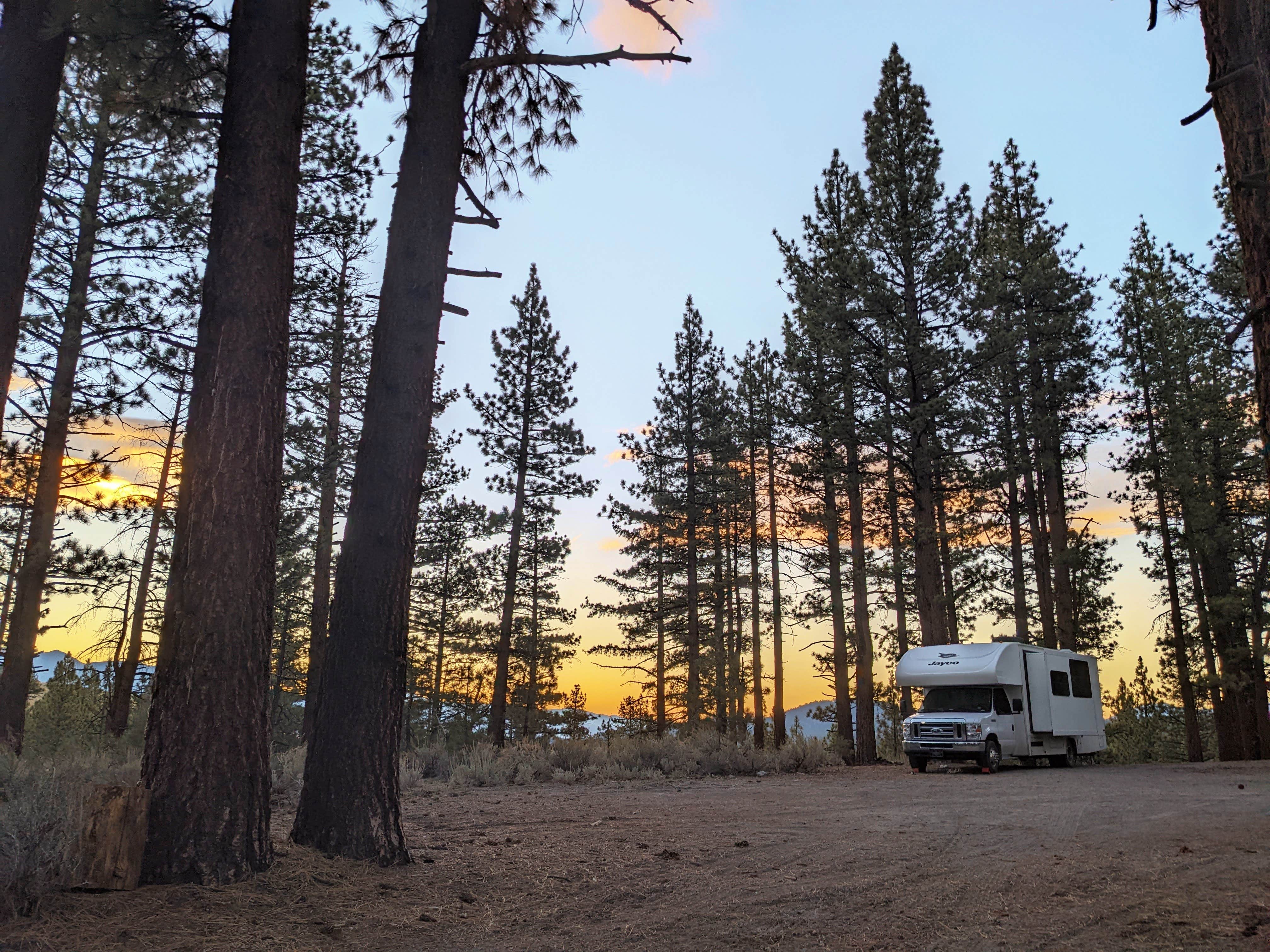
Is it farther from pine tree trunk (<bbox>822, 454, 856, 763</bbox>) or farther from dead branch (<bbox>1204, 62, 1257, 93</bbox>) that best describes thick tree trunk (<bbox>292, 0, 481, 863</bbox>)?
pine tree trunk (<bbox>822, 454, 856, 763</bbox>)

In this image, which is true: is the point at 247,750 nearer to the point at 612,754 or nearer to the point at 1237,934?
the point at 1237,934

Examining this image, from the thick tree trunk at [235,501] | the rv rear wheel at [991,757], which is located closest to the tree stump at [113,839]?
the thick tree trunk at [235,501]

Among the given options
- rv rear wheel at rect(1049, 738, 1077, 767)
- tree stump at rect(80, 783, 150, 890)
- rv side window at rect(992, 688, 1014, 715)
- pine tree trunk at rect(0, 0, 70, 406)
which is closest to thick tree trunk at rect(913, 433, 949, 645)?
rv side window at rect(992, 688, 1014, 715)

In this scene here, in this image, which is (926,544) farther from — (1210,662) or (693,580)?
(1210,662)

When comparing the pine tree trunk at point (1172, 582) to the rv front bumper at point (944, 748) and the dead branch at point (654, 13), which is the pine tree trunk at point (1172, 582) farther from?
the dead branch at point (654, 13)

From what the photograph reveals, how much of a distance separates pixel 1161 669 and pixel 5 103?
32899 mm

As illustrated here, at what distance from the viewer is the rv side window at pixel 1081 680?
1986 cm

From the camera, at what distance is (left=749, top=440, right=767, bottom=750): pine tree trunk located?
92.5 feet

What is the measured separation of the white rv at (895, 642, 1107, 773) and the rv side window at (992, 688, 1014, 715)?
0.01m

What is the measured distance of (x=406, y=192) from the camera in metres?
6.64

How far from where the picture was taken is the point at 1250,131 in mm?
4473

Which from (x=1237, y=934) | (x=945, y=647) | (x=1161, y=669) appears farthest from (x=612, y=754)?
(x=1161, y=669)

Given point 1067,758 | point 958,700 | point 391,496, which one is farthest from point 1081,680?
point 391,496

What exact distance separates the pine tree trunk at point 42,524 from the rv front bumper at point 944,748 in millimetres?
16284
